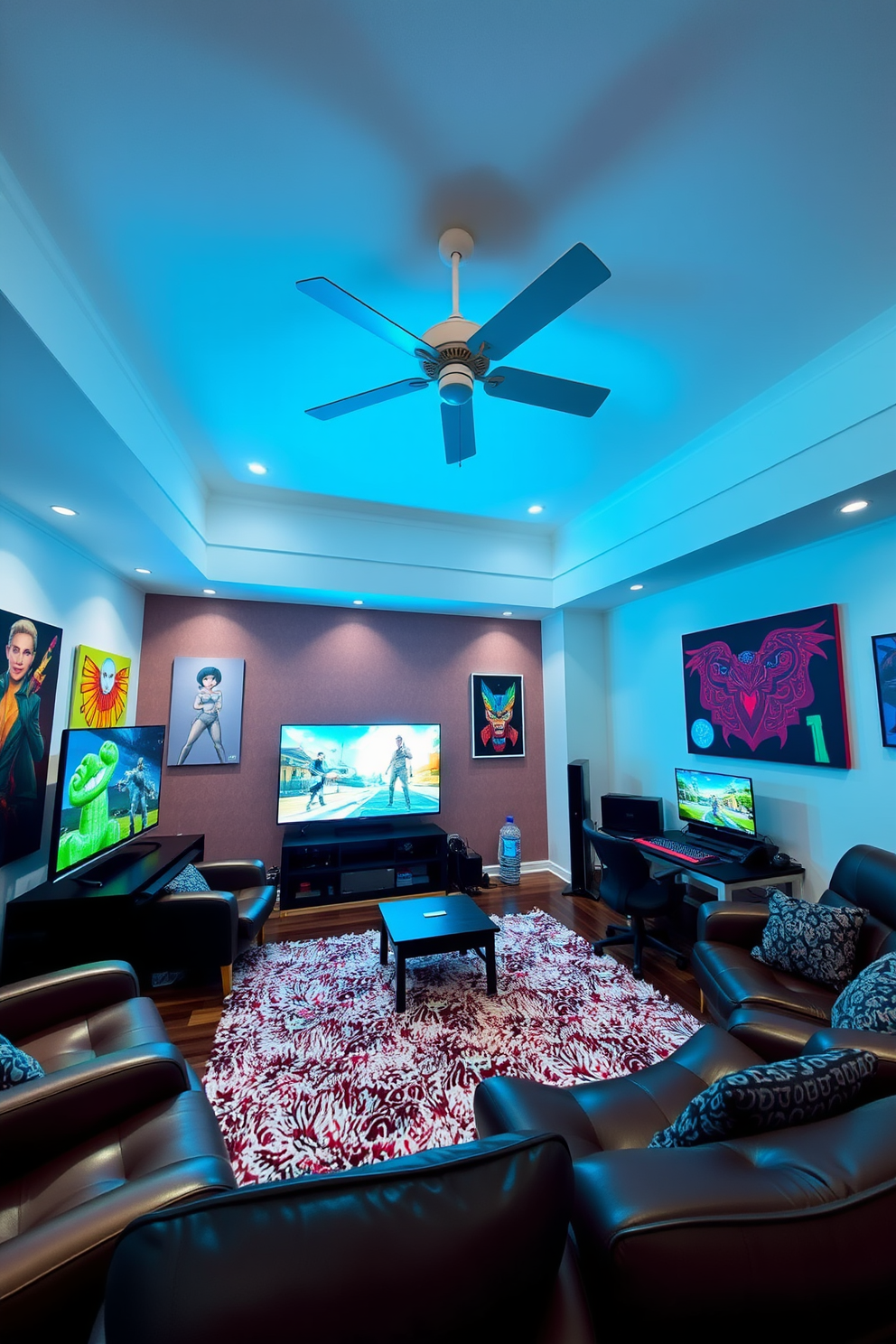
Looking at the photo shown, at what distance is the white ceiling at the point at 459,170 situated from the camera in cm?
128

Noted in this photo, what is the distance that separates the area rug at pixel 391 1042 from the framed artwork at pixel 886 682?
69.4 inches

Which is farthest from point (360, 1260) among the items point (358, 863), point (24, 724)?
point (358, 863)

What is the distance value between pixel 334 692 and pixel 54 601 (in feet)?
6.97

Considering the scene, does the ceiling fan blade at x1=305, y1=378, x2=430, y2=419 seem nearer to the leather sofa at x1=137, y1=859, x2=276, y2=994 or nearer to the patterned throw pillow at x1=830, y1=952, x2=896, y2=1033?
the leather sofa at x1=137, y1=859, x2=276, y2=994

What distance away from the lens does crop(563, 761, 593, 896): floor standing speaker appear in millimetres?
4367

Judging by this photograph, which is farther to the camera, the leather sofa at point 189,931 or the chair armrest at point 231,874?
the chair armrest at point 231,874

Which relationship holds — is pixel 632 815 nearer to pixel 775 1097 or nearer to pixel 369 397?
pixel 775 1097

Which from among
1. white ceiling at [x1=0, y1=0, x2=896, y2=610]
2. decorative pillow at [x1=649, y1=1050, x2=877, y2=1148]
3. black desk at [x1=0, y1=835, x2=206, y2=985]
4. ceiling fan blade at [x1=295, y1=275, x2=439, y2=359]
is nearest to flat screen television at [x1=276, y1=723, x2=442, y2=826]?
black desk at [x1=0, y1=835, x2=206, y2=985]

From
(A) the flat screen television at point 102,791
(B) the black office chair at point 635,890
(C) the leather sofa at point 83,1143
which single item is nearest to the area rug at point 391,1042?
(B) the black office chair at point 635,890

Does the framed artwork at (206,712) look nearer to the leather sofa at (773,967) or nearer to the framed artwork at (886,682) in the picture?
the leather sofa at (773,967)

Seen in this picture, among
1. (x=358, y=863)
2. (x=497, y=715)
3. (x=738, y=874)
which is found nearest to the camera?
(x=738, y=874)

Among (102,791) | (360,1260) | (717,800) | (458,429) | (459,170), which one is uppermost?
(459,170)

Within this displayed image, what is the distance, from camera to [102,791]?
9.64ft

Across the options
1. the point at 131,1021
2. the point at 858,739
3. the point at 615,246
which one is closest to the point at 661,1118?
the point at 131,1021
